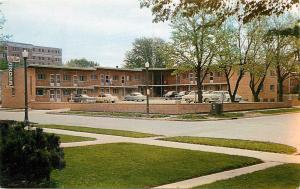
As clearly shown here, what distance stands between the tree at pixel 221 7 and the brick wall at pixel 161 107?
21.7m

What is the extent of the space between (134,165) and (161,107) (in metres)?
24.9

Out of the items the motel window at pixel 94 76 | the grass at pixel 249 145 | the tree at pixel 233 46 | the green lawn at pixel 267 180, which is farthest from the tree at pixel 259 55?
the green lawn at pixel 267 180

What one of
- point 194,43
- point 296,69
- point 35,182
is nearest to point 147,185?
point 35,182

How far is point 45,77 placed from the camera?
59.1 m

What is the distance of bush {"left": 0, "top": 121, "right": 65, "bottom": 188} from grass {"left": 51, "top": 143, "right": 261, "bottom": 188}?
542 millimetres

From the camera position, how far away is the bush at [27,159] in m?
8.50

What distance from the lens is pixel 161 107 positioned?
118ft

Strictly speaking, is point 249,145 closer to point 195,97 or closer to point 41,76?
point 195,97

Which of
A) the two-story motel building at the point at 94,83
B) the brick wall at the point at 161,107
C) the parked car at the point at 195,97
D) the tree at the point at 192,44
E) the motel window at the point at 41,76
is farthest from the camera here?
the motel window at the point at 41,76

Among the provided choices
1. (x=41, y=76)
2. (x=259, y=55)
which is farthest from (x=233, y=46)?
(x=41, y=76)

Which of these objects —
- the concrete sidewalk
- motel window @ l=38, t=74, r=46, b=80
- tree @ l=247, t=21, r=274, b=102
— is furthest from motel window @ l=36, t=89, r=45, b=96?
the concrete sidewalk

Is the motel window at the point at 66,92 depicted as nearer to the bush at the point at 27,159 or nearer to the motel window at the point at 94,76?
the motel window at the point at 94,76

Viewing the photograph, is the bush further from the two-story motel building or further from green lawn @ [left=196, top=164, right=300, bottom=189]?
the two-story motel building

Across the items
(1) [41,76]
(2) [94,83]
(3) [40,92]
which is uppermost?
(1) [41,76]
